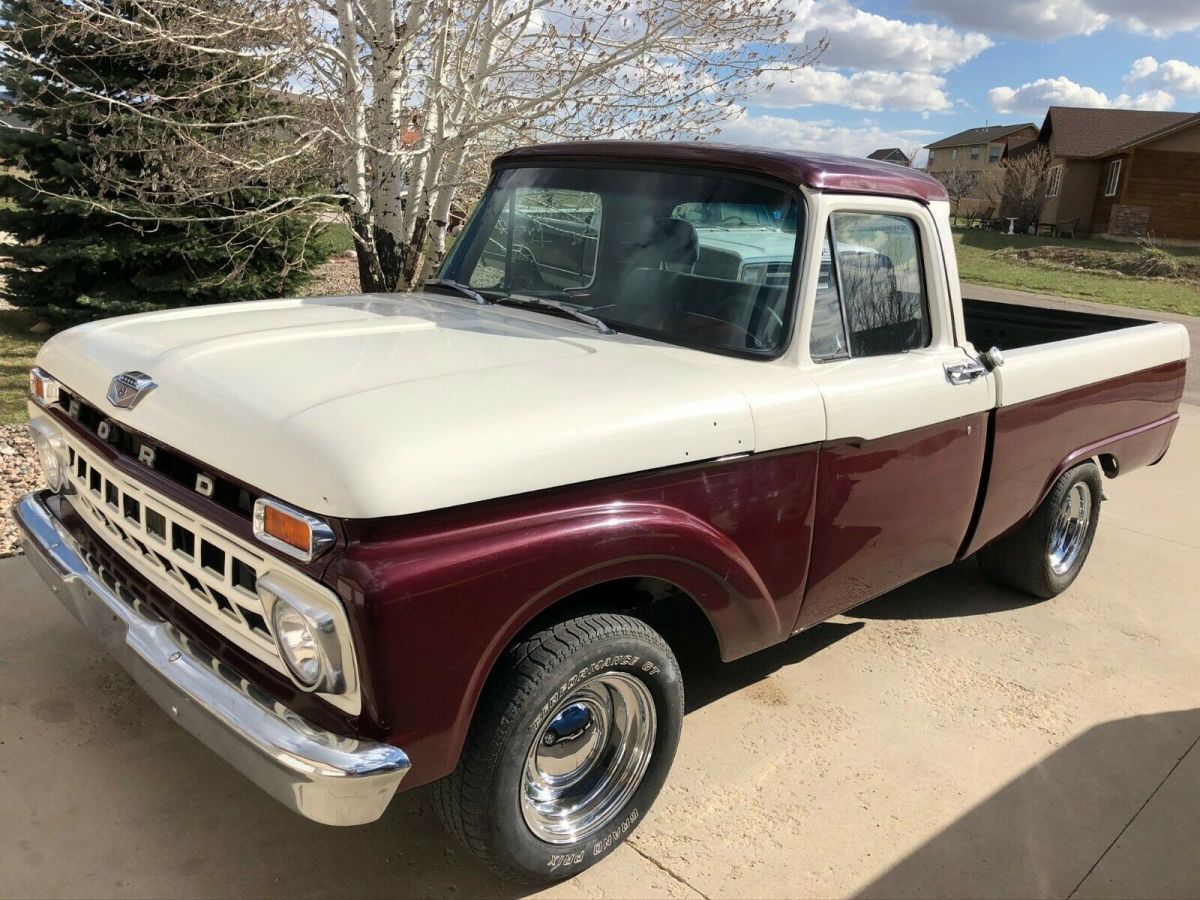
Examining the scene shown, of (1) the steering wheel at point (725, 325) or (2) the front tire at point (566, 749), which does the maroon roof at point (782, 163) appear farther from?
(2) the front tire at point (566, 749)

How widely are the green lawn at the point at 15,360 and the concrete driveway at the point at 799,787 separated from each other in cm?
289

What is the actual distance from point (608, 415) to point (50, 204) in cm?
781

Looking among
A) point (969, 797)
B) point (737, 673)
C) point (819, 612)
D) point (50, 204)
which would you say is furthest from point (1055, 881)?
point (50, 204)

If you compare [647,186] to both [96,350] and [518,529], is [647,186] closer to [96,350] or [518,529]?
[518,529]

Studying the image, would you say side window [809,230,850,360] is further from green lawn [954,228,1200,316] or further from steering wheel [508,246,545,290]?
green lawn [954,228,1200,316]

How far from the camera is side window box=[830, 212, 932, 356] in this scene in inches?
124

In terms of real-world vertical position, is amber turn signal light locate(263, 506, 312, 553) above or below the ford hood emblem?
below

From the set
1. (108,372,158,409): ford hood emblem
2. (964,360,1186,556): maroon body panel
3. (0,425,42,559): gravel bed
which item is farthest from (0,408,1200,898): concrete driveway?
(108,372,158,409): ford hood emblem

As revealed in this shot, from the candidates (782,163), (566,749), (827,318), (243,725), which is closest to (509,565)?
(243,725)

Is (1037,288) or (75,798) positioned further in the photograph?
(1037,288)

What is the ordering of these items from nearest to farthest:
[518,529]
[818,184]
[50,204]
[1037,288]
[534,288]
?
[518,529] → [818,184] → [534,288] → [50,204] → [1037,288]

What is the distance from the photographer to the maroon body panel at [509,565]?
198 cm

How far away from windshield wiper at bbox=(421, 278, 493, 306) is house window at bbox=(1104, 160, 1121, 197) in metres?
40.2

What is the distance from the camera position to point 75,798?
278cm
